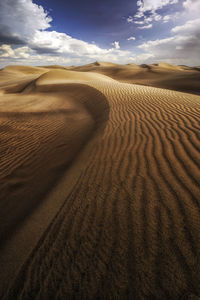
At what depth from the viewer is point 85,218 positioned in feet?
6.24

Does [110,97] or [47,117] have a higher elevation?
[110,97]

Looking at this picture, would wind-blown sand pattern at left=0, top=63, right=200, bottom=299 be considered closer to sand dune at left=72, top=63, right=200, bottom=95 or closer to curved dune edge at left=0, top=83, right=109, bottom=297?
curved dune edge at left=0, top=83, right=109, bottom=297

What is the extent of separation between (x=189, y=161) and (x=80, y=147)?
275 cm

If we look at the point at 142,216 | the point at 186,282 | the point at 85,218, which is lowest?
the point at 85,218

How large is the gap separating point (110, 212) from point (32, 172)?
7.72 feet

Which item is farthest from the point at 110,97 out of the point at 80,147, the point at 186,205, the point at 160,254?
the point at 160,254

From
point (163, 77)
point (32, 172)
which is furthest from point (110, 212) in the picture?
point (163, 77)

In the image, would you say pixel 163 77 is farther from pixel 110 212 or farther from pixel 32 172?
pixel 110 212

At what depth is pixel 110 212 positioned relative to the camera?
75.5 inches

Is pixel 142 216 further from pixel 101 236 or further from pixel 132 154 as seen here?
pixel 132 154

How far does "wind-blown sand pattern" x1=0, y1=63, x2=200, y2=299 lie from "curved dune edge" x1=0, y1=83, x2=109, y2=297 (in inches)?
0.9

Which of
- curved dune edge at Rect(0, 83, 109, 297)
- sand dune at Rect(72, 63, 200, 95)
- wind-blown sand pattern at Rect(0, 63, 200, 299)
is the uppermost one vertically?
sand dune at Rect(72, 63, 200, 95)

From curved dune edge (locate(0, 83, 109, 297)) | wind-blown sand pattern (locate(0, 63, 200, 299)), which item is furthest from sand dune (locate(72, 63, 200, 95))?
wind-blown sand pattern (locate(0, 63, 200, 299))

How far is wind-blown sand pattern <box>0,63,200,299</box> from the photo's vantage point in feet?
4.15
